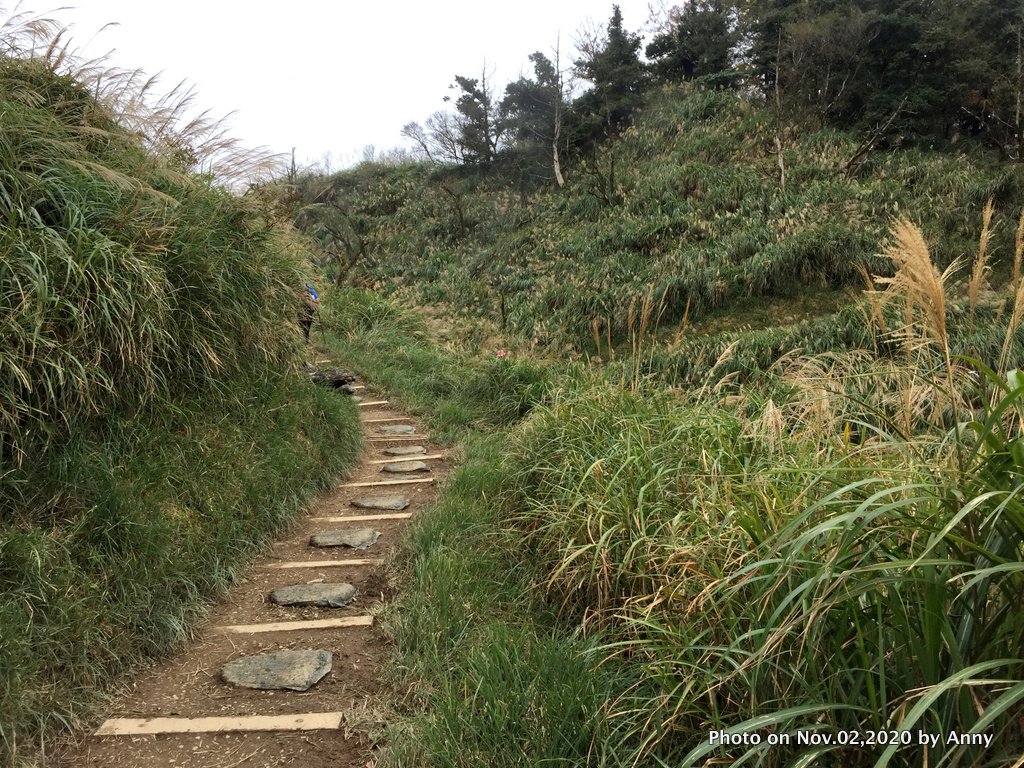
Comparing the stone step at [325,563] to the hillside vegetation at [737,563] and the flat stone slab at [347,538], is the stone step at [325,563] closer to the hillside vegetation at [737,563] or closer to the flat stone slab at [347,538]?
the flat stone slab at [347,538]

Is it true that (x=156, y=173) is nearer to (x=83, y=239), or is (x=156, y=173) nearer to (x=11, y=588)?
(x=83, y=239)

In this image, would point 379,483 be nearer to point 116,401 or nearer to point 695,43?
point 116,401

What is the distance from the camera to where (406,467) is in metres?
5.24

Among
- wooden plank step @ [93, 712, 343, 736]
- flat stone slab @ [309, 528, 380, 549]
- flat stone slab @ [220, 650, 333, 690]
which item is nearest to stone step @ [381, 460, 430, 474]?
flat stone slab @ [309, 528, 380, 549]

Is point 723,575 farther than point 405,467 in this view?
No

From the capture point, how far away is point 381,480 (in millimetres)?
4930

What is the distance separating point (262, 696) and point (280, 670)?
146 mm

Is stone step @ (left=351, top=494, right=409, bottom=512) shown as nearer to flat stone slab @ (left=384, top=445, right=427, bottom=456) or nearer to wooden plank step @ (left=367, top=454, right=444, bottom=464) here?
wooden plank step @ (left=367, top=454, right=444, bottom=464)

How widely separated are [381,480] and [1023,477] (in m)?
4.25

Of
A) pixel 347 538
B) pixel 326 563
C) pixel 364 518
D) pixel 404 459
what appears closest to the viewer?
pixel 326 563

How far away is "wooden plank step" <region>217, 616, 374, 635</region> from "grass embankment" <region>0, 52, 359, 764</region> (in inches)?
8.9

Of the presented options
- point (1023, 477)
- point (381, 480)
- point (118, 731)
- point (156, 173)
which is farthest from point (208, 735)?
point (156, 173)

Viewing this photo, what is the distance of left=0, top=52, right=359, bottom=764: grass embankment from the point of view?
222 cm

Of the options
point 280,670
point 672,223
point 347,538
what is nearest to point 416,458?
point 347,538
